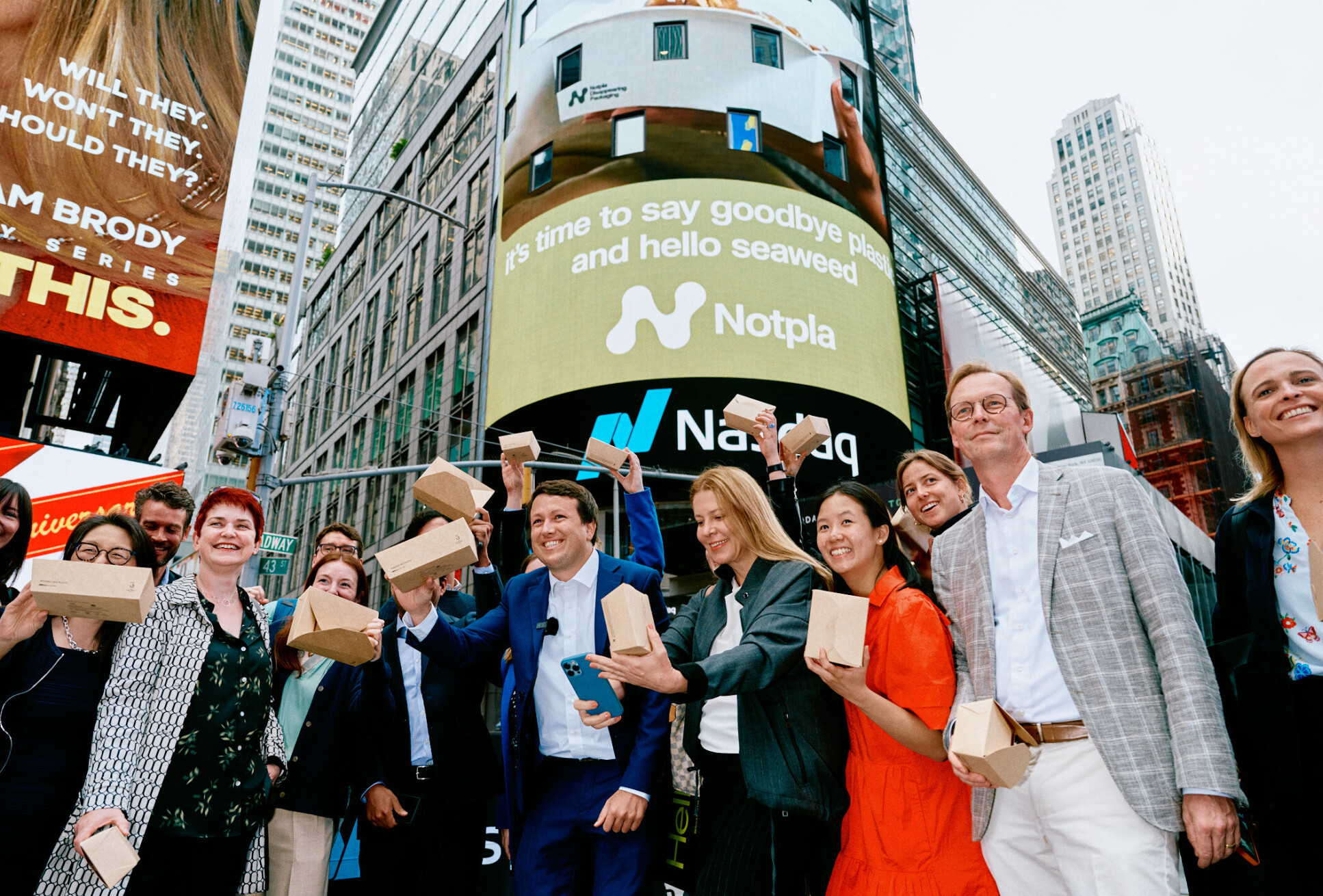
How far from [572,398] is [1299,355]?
1661 centimetres

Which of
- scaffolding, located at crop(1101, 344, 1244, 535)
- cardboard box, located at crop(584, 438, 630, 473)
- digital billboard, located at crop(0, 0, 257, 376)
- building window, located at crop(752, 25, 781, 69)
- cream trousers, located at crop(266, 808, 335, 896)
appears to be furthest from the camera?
scaffolding, located at crop(1101, 344, 1244, 535)

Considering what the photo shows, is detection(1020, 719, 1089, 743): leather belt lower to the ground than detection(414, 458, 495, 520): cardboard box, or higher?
lower

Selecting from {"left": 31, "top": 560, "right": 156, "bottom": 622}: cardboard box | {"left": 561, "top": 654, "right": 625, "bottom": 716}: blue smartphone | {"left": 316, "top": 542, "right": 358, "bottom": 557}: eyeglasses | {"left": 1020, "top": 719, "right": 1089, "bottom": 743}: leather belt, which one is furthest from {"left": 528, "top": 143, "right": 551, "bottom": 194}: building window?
{"left": 1020, "top": 719, "right": 1089, "bottom": 743}: leather belt

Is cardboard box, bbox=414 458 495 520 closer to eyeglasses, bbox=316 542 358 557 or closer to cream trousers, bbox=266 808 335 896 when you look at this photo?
eyeglasses, bbox=316 542 358 557

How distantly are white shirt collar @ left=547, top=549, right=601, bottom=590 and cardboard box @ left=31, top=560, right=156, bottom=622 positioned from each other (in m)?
1.60

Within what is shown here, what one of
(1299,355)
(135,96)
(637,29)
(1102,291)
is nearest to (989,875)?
(1299,355)

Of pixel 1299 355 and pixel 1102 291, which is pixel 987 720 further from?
pixel 1102 291

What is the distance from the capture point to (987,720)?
7.30 feet

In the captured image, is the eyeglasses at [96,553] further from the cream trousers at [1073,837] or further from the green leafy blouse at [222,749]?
the cream trousers at [1073,837]

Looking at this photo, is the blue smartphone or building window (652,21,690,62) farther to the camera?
building window (652,21,690,62)

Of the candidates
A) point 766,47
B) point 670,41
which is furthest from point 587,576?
point 766,47

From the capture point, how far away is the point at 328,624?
2.98 meters

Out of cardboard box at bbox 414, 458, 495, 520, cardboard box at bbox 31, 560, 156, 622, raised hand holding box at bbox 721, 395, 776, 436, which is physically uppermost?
raised hand holding box at bbox 721, 395, 776, 436

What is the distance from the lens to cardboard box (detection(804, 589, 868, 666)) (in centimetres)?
243
